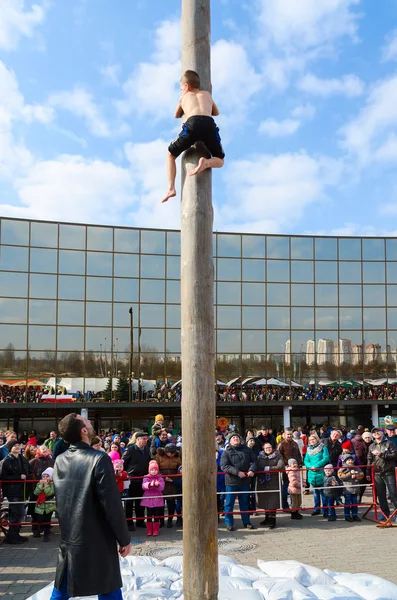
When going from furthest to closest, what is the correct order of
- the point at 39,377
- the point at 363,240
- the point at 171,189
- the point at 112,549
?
the point at 363,240
the point at 39,377
the point at 171,189
the point at 112,549

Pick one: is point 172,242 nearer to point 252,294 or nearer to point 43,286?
point 252,294

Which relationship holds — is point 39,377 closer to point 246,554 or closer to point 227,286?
point 227,286

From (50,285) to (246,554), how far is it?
90.4 ft

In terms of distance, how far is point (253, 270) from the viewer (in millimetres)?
37375

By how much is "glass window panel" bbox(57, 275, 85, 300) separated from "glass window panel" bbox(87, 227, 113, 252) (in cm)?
211

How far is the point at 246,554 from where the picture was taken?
8.48m

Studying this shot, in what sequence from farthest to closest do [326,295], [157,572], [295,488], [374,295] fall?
[374,295] < [326,295] < [295,488] < [157,572]

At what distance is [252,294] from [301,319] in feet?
11.4

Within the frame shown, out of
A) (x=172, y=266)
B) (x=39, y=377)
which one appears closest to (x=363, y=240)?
(x=172, y=266)

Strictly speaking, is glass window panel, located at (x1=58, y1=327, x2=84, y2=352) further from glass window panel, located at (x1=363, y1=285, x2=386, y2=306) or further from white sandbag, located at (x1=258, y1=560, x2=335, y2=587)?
white sandbag, located at (x1=258, y1=560, x2=335, y2=587)

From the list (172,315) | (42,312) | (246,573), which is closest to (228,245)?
(172,315)

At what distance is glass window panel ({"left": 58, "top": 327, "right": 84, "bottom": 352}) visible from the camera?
33.9 metres

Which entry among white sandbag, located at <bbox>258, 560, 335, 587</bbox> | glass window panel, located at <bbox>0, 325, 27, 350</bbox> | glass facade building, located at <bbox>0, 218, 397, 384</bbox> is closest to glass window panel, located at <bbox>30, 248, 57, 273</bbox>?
glass facade building, located at <bbox>0, 218, 397, 384</bbox>

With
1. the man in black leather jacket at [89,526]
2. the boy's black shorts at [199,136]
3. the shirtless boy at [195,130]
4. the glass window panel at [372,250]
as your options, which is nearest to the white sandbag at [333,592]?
the man in black leather jacket at [89,526]
